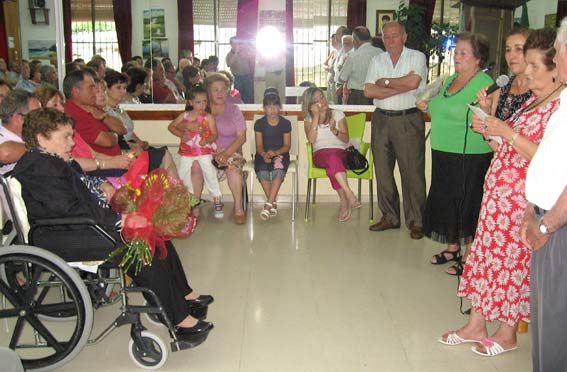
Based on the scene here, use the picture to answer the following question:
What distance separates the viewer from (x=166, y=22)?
5922mm

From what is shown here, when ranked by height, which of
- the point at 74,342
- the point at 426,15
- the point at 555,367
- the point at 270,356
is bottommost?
the point at 270,356

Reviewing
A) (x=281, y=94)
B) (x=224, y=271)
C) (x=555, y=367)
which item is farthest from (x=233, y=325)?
(x=281, y=94)

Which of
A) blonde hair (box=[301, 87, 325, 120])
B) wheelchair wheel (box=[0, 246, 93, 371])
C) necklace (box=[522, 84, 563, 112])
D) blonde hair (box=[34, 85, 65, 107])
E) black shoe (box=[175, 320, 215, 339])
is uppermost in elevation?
necklace (box=[522, 84, 563, 112])

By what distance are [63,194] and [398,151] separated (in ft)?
8.65

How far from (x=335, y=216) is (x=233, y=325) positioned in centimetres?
216

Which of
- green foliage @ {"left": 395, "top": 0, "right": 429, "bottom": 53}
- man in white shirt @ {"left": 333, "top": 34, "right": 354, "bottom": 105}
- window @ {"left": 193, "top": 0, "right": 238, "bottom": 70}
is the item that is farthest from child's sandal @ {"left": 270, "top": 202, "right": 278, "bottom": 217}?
green foliage @ {"left": 395, "top": 0, "right": 429, "bottom": 53}

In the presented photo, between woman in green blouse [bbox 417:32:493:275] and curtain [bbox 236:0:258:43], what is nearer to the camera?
woman in green blouse [bbox 417:32:493:275]

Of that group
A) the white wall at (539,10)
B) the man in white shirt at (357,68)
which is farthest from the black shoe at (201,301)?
the white wall at (539,10)

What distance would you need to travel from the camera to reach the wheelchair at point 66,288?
2.33 m

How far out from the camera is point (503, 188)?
99.9 inches

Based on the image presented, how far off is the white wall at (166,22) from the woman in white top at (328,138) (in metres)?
1.88

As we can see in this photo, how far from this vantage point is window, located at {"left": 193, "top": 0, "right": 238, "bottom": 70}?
610cm

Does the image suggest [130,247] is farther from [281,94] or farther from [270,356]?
[281,94]

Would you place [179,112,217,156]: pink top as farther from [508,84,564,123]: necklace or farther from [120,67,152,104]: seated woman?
[508,84,564,123]: necklace
